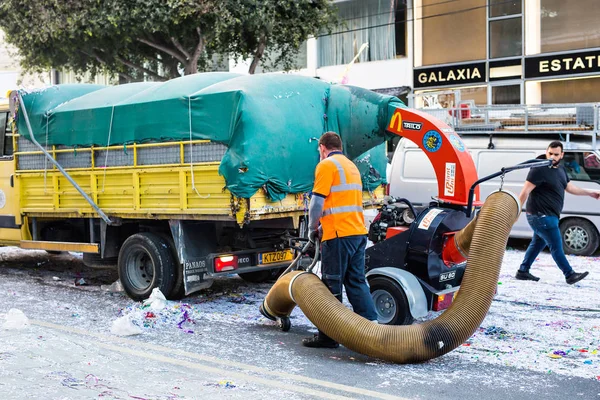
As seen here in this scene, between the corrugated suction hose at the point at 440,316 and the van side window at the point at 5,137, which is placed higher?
the van side window at the point at 5,137

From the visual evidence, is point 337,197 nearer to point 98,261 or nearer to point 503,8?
point 98,261

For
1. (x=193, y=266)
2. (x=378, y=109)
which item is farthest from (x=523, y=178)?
(x=193, y=266)

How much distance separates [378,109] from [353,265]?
85.3 inches

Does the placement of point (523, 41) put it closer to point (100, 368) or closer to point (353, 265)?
point (353, 265)

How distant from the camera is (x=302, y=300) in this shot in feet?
21.2

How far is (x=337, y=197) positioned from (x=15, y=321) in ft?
10.7

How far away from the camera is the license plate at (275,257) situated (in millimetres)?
8680

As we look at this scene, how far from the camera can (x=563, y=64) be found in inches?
794

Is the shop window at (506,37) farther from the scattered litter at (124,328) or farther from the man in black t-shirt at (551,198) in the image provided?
the scattered litter at (124,328)

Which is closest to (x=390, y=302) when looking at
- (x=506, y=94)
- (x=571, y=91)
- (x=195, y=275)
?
(x=195, y=275)

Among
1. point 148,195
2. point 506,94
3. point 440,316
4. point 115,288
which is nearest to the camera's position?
point 440,316

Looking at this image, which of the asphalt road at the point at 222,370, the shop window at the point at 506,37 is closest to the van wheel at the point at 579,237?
the asphalt road at the point at 222,370

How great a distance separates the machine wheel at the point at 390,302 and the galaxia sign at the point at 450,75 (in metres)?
15.7

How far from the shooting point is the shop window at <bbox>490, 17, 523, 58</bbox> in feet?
69.1
